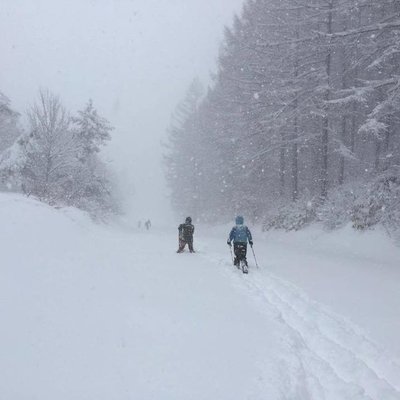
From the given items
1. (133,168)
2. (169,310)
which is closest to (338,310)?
(169,310)

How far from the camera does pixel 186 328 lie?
7.00 m

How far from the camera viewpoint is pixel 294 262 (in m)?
14.5

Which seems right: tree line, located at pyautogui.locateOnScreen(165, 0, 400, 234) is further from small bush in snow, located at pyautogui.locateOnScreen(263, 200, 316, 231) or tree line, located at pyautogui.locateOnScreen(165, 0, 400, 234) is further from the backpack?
the backpack

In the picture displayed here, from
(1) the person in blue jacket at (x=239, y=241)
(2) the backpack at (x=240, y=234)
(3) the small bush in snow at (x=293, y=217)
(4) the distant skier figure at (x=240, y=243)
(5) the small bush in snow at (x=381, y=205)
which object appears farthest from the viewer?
(3) the small bush in snow at (x=293, y=217)

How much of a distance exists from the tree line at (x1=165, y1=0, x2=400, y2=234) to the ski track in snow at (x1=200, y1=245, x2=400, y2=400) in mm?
7140

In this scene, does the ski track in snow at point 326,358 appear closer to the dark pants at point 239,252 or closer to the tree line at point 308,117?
the dark pants at point 239,252

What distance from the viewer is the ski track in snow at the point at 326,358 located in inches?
210

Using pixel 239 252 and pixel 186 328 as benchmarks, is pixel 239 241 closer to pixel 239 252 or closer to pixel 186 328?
pixel 239 252

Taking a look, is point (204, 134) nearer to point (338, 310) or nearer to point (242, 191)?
point (242, 191)

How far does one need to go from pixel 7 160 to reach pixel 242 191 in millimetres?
14076

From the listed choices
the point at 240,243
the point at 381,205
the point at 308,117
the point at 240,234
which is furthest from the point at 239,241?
the point at 308,117

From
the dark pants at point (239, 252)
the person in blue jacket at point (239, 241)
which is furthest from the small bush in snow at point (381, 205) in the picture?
the dark pants at point (239, 252)

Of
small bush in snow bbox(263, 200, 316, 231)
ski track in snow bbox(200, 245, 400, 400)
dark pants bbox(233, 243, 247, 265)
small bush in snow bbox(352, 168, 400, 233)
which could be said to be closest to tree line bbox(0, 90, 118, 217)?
small bush in snow bbox(263, 200, 316, 231)

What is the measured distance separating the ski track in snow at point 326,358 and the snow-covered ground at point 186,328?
0.02 metres
